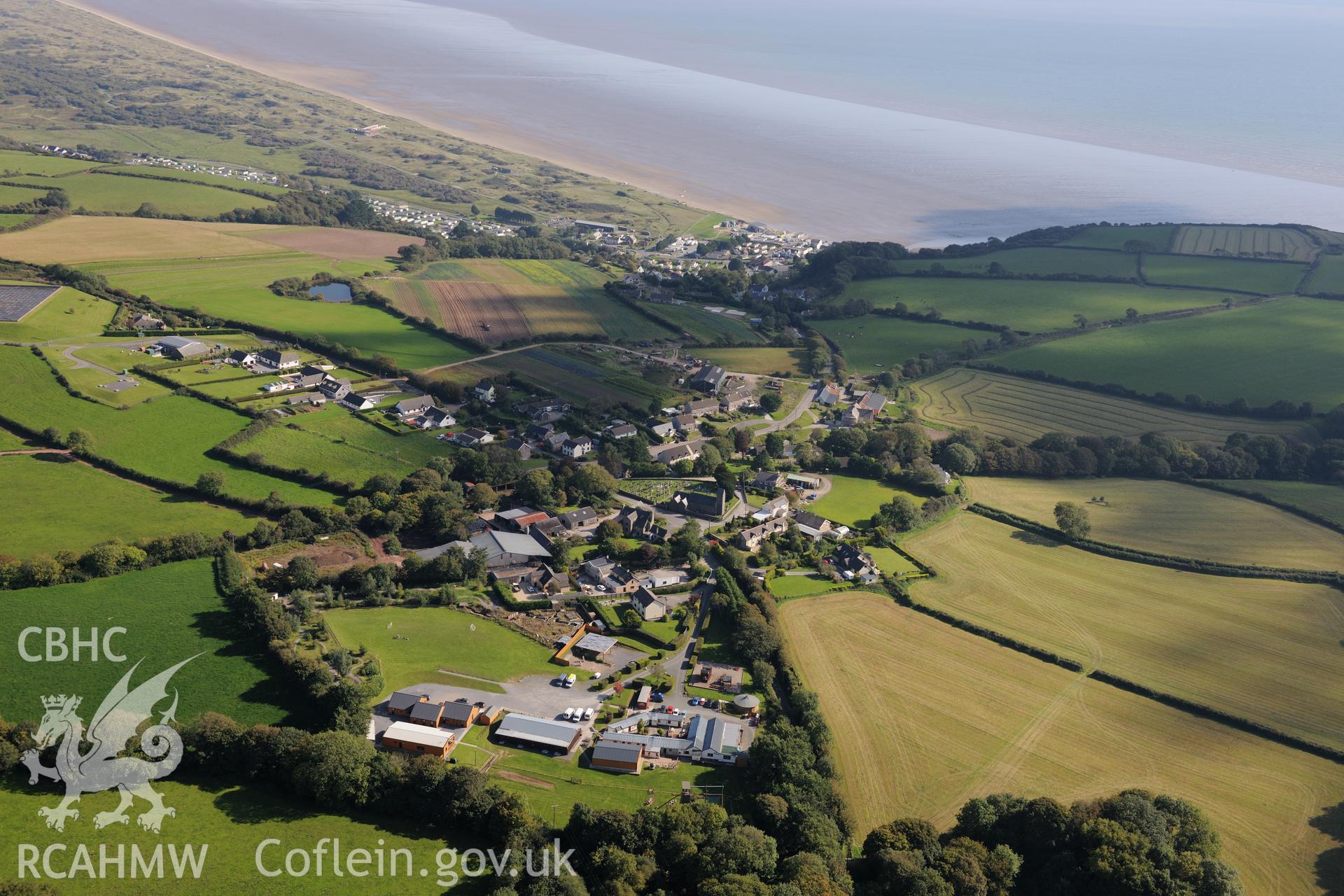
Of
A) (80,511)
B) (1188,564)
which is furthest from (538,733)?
(1188,564)

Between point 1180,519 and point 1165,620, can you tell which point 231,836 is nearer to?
point 1165,620

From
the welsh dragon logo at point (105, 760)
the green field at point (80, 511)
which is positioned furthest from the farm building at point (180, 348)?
the welsh dragon logo at point (105, 760)

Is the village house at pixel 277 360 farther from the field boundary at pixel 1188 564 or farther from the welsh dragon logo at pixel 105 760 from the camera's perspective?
the field boundary at pixel 1188 564

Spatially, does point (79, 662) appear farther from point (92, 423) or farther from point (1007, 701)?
point (1007, 701)

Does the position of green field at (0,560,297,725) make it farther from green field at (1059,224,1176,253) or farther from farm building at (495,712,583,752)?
green field at (1059,224,1176,253)

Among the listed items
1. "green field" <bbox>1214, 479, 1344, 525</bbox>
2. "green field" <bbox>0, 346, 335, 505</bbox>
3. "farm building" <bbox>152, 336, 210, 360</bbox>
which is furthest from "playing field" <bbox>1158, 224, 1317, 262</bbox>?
"farm building" <bbox>152, 336, 210, 360</bbox>

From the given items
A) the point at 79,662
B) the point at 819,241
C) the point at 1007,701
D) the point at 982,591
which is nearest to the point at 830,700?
the point at 1007,701

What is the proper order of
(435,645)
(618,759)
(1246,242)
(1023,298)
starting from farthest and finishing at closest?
(1246,242), (1023,298), (435,645), (618,759)

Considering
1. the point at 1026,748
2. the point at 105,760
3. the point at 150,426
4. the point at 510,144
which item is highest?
the point at 510,144
